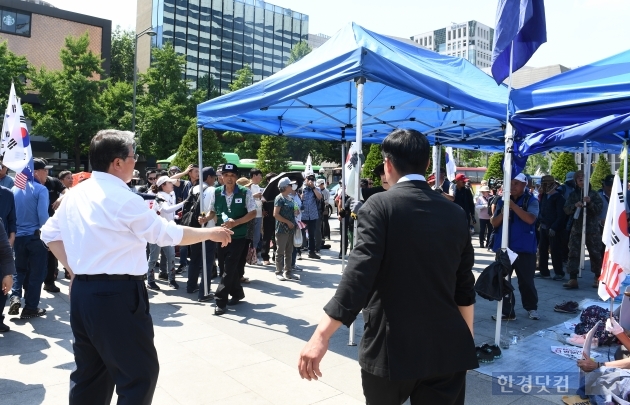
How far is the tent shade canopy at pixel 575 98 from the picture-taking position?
4914mm

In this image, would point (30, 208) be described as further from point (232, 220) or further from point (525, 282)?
point (525, 282)

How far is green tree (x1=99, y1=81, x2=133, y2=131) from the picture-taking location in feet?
101

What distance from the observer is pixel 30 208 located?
20.1 ft

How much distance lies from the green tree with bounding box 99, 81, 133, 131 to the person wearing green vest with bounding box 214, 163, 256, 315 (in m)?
26.4

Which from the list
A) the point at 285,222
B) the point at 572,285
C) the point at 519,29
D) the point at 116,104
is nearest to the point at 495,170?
the point at 572,285

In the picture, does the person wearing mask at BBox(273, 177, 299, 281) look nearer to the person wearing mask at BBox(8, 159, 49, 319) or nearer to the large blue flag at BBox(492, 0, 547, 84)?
the person wearing mask at BBox(8, 159, 49, 319)

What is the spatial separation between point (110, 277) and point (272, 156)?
29007mm

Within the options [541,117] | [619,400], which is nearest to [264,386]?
[619,400]

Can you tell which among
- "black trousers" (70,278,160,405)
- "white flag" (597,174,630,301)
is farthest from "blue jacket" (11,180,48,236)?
"white flag" (597,174,630,301)

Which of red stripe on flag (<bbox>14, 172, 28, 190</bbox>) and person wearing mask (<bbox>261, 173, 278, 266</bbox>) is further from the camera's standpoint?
person wearing mask (<bbox>261, 173, 278, 266</bbox>)

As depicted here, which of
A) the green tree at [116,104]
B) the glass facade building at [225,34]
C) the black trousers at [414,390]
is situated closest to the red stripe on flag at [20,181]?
the black trousers at [414,390]

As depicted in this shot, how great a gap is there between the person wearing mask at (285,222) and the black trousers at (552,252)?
16.2ft

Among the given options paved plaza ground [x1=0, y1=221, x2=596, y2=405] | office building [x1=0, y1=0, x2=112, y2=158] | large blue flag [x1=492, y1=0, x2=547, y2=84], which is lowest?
paved plaza ground [x1=0, y1=221, x2=596, y2=405]

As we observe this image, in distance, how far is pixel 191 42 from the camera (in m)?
61.3
